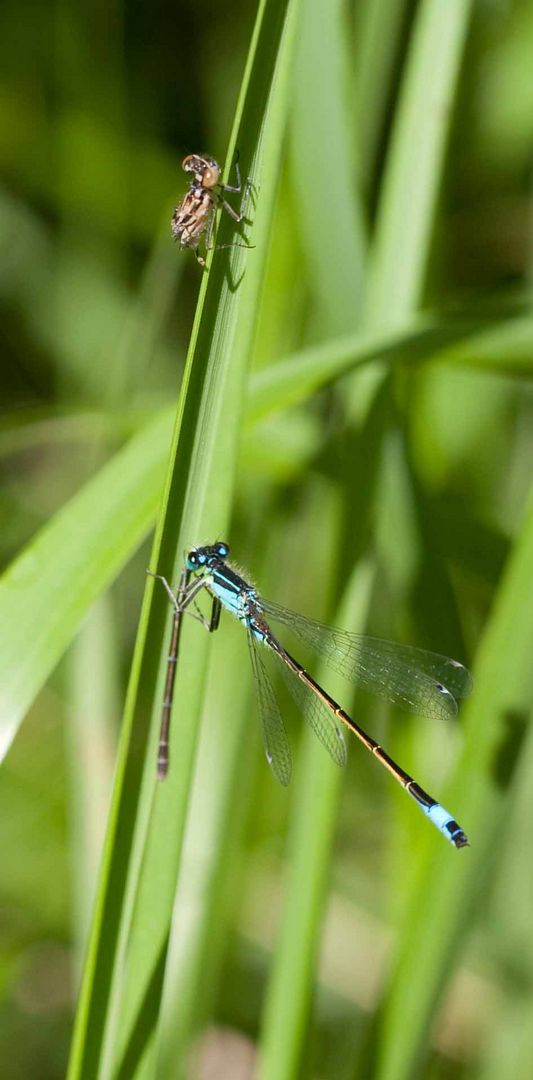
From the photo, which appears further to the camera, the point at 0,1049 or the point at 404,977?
the point at 0,1049

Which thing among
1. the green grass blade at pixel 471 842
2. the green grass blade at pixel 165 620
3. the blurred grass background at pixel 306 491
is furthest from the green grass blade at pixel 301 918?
the green grass blade at pixel 165 620

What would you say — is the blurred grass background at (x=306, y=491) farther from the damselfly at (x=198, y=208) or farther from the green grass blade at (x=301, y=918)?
the damselfly at (x=198, y=208)

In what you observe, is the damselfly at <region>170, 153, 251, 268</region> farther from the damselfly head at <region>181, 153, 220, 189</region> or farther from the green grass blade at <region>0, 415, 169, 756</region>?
the green grass blade at <region>0, 415, 169, 756</region>

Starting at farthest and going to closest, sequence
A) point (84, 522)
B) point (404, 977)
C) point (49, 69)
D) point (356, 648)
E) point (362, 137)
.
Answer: point (49, 69) → point (362, 137) → point (356, 648) → point (404, 977) → point (84, 522)

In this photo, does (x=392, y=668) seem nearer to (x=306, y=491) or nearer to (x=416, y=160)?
(x=306, y=491)

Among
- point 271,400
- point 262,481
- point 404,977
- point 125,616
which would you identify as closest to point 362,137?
point 262,481

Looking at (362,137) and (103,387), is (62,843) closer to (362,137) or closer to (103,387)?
(103,387)

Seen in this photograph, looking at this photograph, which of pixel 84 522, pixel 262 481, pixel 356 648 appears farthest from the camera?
pixel 262 481
